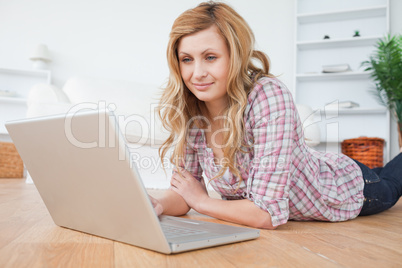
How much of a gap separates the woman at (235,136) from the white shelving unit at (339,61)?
2.90 m

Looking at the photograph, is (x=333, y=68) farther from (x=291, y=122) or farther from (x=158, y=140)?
(x=291, y=122)

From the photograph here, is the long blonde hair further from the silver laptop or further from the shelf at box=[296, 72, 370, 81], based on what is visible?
the shelf at box=[296, 72, 370, 81]

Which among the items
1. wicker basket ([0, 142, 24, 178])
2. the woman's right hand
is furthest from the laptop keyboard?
wicker basket ([0, 142, 24, 178])

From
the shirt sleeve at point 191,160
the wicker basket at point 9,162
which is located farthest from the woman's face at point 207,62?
the wicker basket at point 9,162

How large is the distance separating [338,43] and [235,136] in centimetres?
347

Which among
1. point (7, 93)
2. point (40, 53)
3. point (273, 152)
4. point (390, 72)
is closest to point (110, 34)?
point (40, 53)

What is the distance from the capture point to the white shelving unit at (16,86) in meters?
4.11

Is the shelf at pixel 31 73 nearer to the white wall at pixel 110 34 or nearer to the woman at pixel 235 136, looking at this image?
the white wall at pixel 110 34

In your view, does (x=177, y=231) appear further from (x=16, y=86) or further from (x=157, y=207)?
(x=16, y=86)

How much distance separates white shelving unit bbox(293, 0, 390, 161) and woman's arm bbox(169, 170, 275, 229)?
9.87 feet

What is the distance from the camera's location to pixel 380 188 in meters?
1.61

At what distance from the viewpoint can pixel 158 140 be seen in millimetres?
2721

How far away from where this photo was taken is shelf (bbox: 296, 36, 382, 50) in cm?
404

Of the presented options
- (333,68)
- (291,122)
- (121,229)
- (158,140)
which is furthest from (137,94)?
(121,229)
